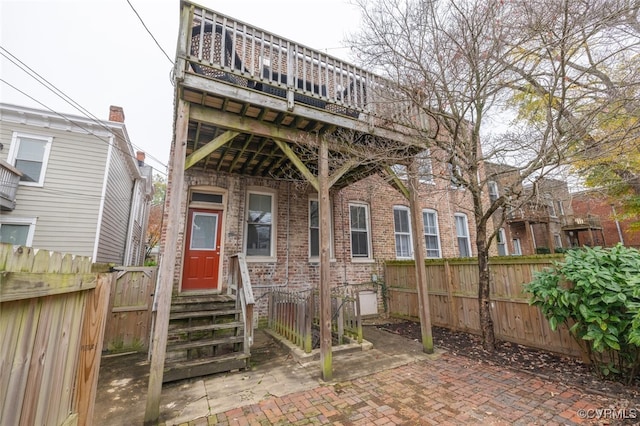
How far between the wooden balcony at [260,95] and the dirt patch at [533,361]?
3.92 meters

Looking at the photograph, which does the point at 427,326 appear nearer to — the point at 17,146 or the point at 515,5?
the point at 515,5

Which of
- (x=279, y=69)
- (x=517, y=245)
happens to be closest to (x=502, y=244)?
(x=517, y=245)

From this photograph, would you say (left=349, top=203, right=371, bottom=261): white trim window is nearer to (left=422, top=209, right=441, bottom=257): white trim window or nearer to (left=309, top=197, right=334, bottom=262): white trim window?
(left=309, top=197, right=334, bottom=262): white trim window

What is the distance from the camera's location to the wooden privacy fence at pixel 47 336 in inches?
39.2

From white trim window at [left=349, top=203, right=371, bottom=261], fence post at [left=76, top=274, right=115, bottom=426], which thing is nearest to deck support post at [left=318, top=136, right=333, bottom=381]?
fence post at [left=76, top=274, right=115, bottom=426]

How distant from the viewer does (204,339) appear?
13.9 feet

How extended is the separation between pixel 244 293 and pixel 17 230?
745cm

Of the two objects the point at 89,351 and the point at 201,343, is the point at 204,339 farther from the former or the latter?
the point at 89,351

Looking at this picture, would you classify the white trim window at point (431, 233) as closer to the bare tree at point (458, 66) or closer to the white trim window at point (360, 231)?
the white trim window at point (360, 231)

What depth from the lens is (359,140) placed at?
17.6 ft

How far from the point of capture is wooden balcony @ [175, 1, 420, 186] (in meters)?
3.64

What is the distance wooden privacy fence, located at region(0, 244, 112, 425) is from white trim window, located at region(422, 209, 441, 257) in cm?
923

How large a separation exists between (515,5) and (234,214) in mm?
6580

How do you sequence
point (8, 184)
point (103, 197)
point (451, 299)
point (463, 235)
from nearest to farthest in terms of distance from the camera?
point (451, 299) < point (8, 184) < point (103, 197) < point (463, 235)
